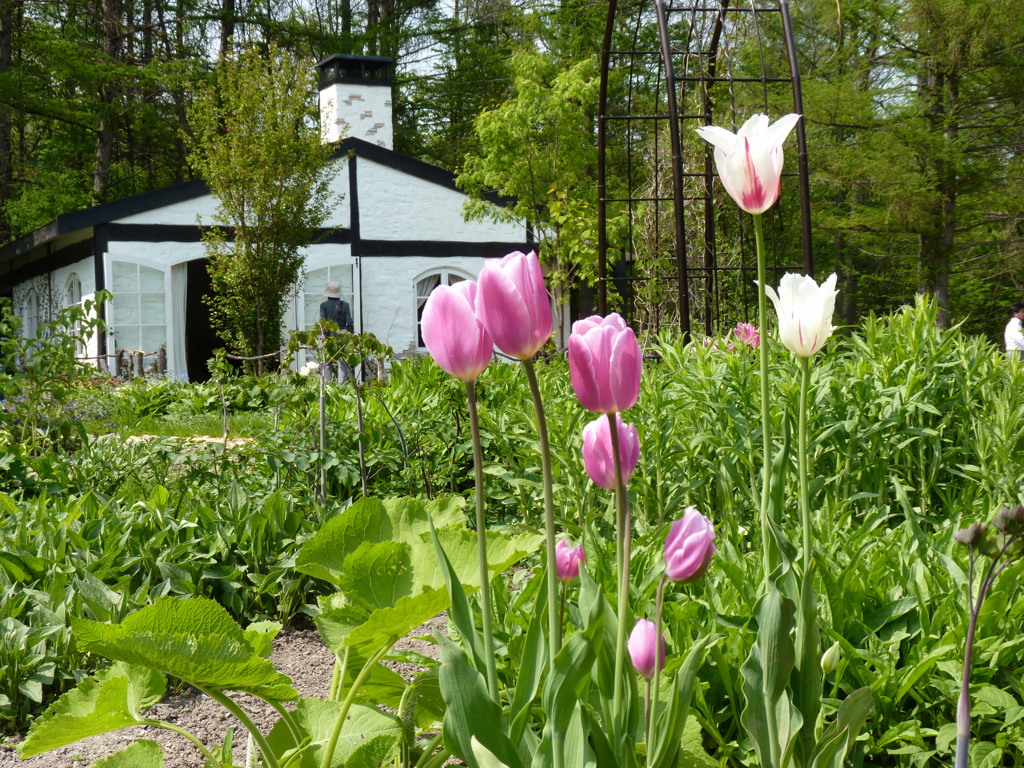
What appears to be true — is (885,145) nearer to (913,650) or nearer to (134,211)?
(134,211)

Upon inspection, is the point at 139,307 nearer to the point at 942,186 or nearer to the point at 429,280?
the point at 429,280

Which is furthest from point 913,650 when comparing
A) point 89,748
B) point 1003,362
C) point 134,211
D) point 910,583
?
point 134,211

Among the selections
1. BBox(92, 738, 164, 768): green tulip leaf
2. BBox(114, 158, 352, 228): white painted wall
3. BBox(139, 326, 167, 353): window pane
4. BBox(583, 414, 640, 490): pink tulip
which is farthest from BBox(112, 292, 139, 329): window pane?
BBox(583, 414, 640, 490): pink tulip

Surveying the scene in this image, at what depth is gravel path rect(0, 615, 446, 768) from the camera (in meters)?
2.03

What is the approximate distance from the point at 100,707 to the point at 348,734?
1.14ft

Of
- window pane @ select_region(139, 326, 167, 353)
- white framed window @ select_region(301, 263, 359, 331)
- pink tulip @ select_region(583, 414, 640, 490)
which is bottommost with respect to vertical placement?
pink tulip @ select_region(583, 414, 640, 490)

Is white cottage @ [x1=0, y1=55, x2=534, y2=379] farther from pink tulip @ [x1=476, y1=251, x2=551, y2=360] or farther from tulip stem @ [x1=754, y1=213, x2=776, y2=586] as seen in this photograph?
pink tulip @ [x1=476, y1=251, x2=551, y2=360]

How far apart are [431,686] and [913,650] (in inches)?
37.8

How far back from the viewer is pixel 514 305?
985 millimetres

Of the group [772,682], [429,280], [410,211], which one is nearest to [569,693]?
[772,682]

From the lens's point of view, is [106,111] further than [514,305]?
Yes

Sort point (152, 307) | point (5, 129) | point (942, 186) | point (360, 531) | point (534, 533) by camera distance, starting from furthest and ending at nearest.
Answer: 1. point (5, 129)
2. point (942, 186)
3. point (152, 307)
4. point (534, 533)
5. point (360, 531)

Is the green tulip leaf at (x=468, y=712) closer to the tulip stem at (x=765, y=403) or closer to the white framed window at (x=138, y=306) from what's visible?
the tulip stem at (x=765, y=403)

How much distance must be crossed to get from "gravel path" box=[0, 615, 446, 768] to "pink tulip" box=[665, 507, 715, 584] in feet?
2.56
